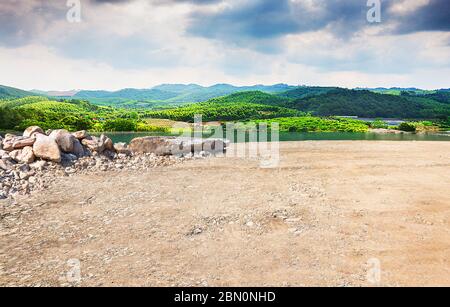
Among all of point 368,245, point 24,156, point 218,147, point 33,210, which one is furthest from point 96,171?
point 368,245

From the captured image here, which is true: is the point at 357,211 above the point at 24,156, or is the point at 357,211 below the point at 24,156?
below

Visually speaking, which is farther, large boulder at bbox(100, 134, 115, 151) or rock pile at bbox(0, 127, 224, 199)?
large boulder at bbox(100, 134, 115, 151)

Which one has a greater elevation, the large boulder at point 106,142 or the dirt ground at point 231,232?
the large boulder at point 106,142

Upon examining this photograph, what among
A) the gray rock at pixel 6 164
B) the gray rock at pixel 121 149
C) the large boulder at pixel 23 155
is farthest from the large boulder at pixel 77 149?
the gray rock at pixel 6 164

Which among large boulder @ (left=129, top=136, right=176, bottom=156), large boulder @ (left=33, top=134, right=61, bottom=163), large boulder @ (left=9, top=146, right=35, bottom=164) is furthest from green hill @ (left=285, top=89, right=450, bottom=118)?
large boulder @ (left=9, top=146, right=35, bottom=164)

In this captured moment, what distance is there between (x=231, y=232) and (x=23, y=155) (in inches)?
538

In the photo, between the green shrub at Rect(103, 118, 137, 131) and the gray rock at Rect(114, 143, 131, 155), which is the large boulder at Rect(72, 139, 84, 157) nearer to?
the gray rock at Rect(114, 143, 131, 155)

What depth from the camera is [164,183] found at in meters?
16.2

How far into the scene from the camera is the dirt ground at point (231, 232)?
7.36 metres

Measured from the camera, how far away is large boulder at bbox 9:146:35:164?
17625mm

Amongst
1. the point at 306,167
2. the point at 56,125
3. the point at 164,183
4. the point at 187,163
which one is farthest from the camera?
the point at 56,125

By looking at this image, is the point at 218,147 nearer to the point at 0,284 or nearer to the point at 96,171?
the point at 96,171

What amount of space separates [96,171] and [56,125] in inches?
2800

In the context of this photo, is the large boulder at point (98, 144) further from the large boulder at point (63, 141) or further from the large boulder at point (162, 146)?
the large boulder at point (162, 146)
